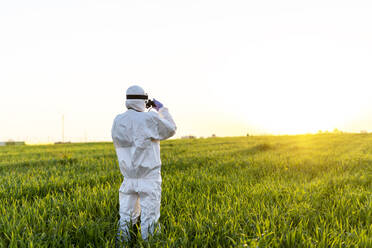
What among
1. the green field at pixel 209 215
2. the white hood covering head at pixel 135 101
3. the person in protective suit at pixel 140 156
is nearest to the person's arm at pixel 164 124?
the person in protective suit at pixel 140 156

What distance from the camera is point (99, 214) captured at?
199 inches

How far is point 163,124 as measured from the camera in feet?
13.4

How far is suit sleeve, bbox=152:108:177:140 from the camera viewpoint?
4.07 metres

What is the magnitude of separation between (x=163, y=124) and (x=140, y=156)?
24.1 inches

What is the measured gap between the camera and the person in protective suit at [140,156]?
3968 mm

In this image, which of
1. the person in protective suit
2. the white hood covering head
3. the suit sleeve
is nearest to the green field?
the person in protective suit

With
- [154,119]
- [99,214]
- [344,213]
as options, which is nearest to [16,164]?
[99,214]

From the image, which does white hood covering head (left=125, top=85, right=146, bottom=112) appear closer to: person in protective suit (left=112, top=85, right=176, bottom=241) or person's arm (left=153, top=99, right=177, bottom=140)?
person in protective suit (left=112, top=85, right=176, bottom=241)

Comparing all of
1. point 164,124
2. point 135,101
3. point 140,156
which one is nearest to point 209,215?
point 140,156

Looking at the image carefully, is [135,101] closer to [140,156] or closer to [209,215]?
[140,156]

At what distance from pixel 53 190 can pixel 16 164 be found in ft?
22.6

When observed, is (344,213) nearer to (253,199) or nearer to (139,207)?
(253,199)

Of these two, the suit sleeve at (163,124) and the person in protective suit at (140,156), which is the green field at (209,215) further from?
the suit sleeve at (163,124)

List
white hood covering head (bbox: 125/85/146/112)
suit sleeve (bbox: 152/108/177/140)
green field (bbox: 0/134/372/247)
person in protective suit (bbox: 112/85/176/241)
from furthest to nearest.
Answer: white hood covering head (bbox: 125/85/146/112), suit sleeve (bbox: 152/108/177/140), person in protective suit (bbox: 112/85/176/241), green field (bbox: 0/134/372/247)
